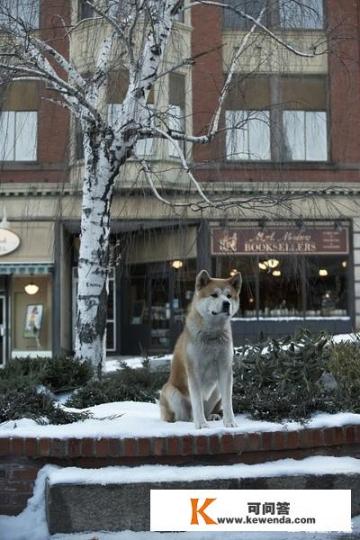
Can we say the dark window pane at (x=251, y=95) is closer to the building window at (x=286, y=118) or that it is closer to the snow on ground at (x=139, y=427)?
the building window at (x=286, y=118)

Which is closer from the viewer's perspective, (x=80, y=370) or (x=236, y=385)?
(x=236, y=385)

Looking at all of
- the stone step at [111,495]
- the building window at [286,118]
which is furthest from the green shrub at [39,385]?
the building window at [286,118]

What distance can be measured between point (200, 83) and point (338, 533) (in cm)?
1539

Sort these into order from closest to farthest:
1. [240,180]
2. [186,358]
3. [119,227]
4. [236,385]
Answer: [186,358], [236,385], [119,227], [240,180]

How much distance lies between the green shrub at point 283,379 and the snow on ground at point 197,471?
453mm

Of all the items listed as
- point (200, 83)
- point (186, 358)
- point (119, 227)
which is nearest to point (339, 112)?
point (200, 83)

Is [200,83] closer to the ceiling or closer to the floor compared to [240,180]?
closer to the ceiling

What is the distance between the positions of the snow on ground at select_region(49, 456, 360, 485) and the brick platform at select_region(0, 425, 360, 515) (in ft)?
0.20

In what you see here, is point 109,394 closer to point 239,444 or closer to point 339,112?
point 239,444

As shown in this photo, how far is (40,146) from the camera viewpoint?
17578 millimetres

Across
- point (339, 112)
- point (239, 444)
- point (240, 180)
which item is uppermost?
point (339, 112)

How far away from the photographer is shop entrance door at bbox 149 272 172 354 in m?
19.5

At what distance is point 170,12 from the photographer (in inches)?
317

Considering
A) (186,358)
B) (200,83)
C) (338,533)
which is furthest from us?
(200,83)
